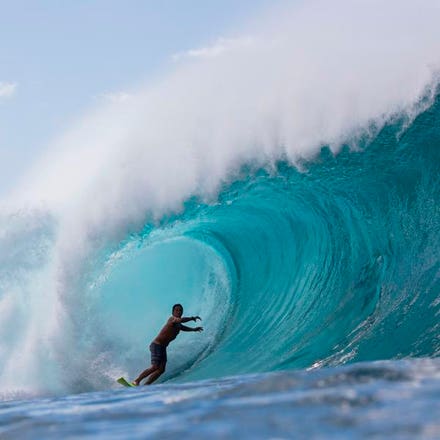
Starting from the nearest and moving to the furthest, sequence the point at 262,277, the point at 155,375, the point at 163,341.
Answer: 1. the point at 155,375
2. the point at 163,341
3. the point at 262,277

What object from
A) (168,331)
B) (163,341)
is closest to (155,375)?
(163,341)

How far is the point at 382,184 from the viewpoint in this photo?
32.9ft

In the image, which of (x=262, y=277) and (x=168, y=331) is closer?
(x=168, y=331)

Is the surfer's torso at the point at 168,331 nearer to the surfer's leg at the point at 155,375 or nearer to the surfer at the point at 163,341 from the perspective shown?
the surfer at the point at 163,341

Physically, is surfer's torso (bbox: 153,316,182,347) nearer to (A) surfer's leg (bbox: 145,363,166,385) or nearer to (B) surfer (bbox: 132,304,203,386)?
(B) surfer (bbox: 132,304,203,386)

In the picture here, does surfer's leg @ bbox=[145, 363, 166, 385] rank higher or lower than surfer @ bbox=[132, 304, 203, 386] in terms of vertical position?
lower

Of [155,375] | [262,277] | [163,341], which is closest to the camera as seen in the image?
[155,375]

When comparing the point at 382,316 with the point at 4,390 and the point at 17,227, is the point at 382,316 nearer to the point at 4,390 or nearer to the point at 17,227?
the point at 4,390

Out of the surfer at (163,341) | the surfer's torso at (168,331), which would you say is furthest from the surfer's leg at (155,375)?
the surfer's torso at (168,331)

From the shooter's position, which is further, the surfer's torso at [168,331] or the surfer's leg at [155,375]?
the surfer's torso at [168,331]

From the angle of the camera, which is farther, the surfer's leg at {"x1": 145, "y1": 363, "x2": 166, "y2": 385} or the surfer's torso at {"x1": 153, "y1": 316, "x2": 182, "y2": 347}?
the surfer's torso at {"x1": 153, "y1": 316, "x2": 182, "y2": 347}

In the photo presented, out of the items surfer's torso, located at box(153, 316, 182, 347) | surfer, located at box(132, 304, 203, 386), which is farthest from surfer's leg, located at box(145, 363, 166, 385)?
surfer's torso, located at box(153, 316, 182, 347)

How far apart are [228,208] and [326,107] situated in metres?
2.22

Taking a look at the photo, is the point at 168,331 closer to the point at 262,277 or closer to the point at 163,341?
the point at 163,341
